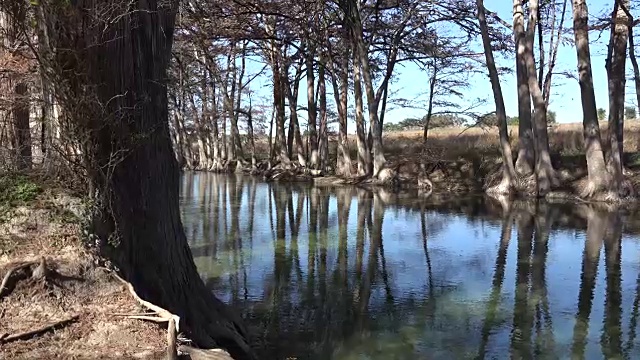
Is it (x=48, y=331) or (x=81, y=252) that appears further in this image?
(x=81, y=252)

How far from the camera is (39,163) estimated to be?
5.30 metres

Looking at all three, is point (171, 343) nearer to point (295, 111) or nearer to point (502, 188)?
point (502, 188)

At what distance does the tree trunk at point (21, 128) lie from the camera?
541cm

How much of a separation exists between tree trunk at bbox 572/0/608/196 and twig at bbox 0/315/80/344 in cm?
1976

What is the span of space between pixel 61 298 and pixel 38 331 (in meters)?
0.43

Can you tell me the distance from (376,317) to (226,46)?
27260mm

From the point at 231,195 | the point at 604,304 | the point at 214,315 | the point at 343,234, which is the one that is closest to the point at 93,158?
the point at 214,315

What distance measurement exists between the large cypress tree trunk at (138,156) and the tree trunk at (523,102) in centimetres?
2045

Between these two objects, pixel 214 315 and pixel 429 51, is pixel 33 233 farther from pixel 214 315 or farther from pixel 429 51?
pixel 429 51

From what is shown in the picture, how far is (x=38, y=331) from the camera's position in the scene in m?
4.25

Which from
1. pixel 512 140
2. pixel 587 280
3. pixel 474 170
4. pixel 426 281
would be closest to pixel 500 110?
pixel 474 170

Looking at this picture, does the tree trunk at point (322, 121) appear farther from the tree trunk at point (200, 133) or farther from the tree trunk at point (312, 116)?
the tree trunk at point (200, 133)

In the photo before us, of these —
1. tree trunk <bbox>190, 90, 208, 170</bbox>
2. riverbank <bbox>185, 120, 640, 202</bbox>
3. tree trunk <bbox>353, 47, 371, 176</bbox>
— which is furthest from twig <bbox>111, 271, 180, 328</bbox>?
tree trunk <bbox>190, 90, 208, 170</bbox>

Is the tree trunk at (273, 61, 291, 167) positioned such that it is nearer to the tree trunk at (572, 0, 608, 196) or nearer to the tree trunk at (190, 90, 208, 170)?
the tree trunk at (190, 90, 208, 170)
